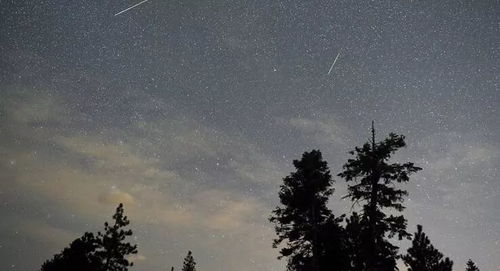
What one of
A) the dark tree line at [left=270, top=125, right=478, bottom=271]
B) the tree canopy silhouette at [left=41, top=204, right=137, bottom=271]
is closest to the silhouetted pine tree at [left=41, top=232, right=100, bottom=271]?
the tree canopy silhouette at [left=41, top=204, right=137, bottom=271]

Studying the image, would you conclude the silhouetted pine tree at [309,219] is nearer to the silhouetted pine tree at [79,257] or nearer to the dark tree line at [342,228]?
the dark tree line at [342,228]

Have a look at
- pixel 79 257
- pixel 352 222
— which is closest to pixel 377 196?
pixel 352 222

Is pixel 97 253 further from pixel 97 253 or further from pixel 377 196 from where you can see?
pixel 377 196

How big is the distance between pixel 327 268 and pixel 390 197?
698cm

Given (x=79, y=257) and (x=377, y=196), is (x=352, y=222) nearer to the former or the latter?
(x=377, y=196)

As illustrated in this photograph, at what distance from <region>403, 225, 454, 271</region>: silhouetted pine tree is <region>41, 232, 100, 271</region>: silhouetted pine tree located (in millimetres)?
24438

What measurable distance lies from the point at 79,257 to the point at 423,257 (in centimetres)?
2587

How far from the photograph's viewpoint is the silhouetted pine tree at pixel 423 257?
74.1 ft

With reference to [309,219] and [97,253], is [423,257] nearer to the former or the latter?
[309,219]

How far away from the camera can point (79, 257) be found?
1102 inches

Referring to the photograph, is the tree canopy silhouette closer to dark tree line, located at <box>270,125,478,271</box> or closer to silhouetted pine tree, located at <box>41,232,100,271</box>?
silhouetted pine tree, located at <box>41,232,100,271</box>

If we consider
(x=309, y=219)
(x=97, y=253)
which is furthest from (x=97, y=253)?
(x=309, y=219)

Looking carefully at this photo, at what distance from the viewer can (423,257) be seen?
22.9 meters

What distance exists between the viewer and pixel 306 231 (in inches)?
920
